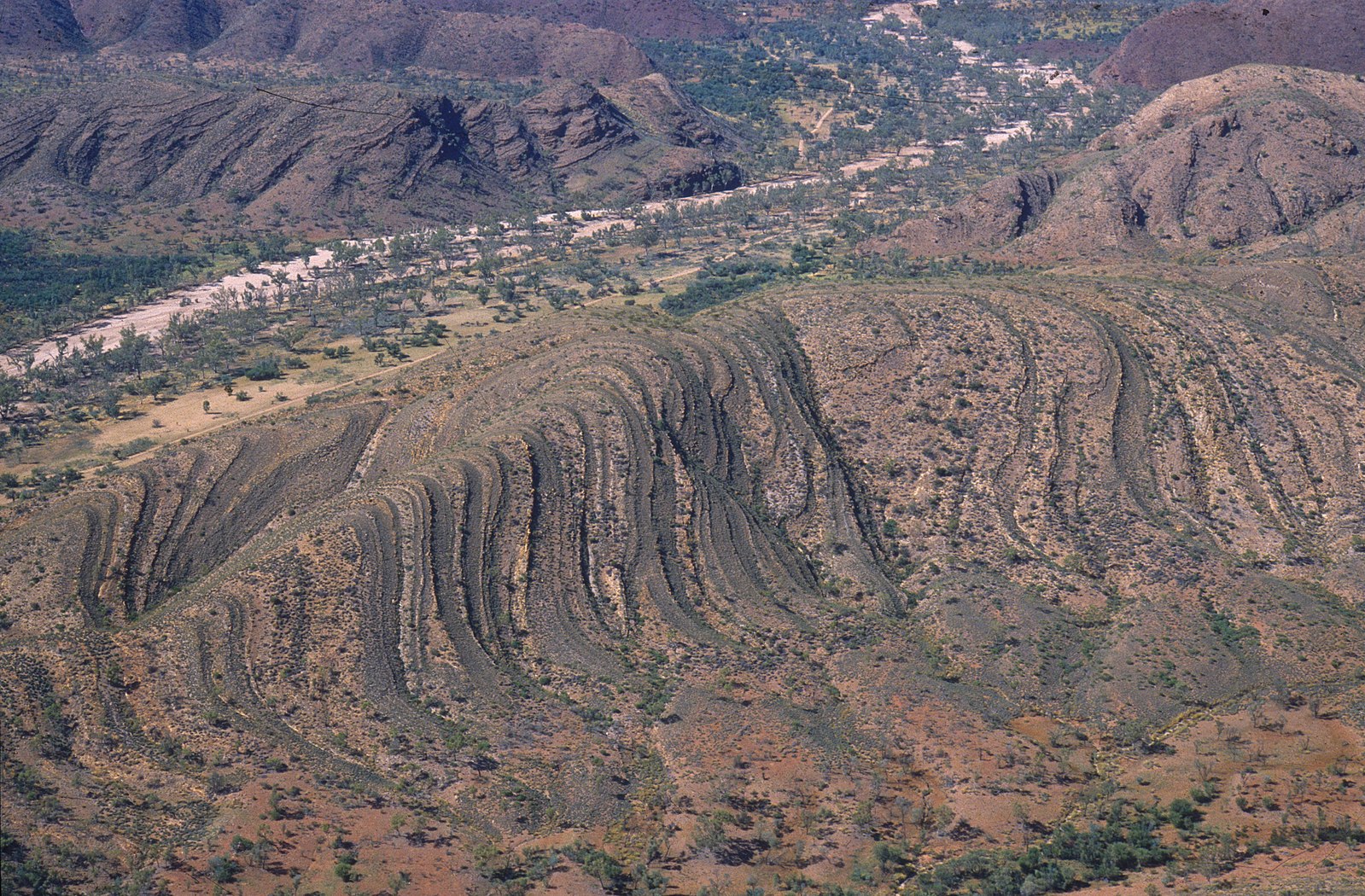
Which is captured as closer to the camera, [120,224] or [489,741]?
[489,741]

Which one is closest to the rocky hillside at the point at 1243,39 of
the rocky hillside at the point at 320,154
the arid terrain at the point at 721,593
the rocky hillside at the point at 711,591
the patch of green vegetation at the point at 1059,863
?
the rocky hillside at the point at 320,154

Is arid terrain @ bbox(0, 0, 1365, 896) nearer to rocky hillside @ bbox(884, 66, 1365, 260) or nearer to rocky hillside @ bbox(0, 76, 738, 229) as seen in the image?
rocky hillside @ bbox(884, 66, 1365, 260)

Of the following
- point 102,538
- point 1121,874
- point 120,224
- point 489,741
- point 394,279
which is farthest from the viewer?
point 120,224

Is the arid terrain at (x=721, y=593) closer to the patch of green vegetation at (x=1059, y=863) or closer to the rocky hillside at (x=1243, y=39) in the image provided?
the patch of green vegetation at (x=1059, y=863)

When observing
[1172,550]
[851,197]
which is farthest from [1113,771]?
Result: [851,197]

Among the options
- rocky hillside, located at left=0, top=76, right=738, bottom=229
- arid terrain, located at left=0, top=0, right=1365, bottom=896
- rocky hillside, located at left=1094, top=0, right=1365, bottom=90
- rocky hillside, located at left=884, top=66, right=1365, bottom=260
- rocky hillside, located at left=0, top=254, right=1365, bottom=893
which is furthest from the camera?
rocky hillside, located at left=1094, top=0, right=1365, bottom=90

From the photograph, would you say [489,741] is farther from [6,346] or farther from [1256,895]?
[6,346]

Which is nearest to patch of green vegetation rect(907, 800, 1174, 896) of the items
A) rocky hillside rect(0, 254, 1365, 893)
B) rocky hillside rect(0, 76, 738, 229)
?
rocky hillside rect(0, 254, 1365, 893)
